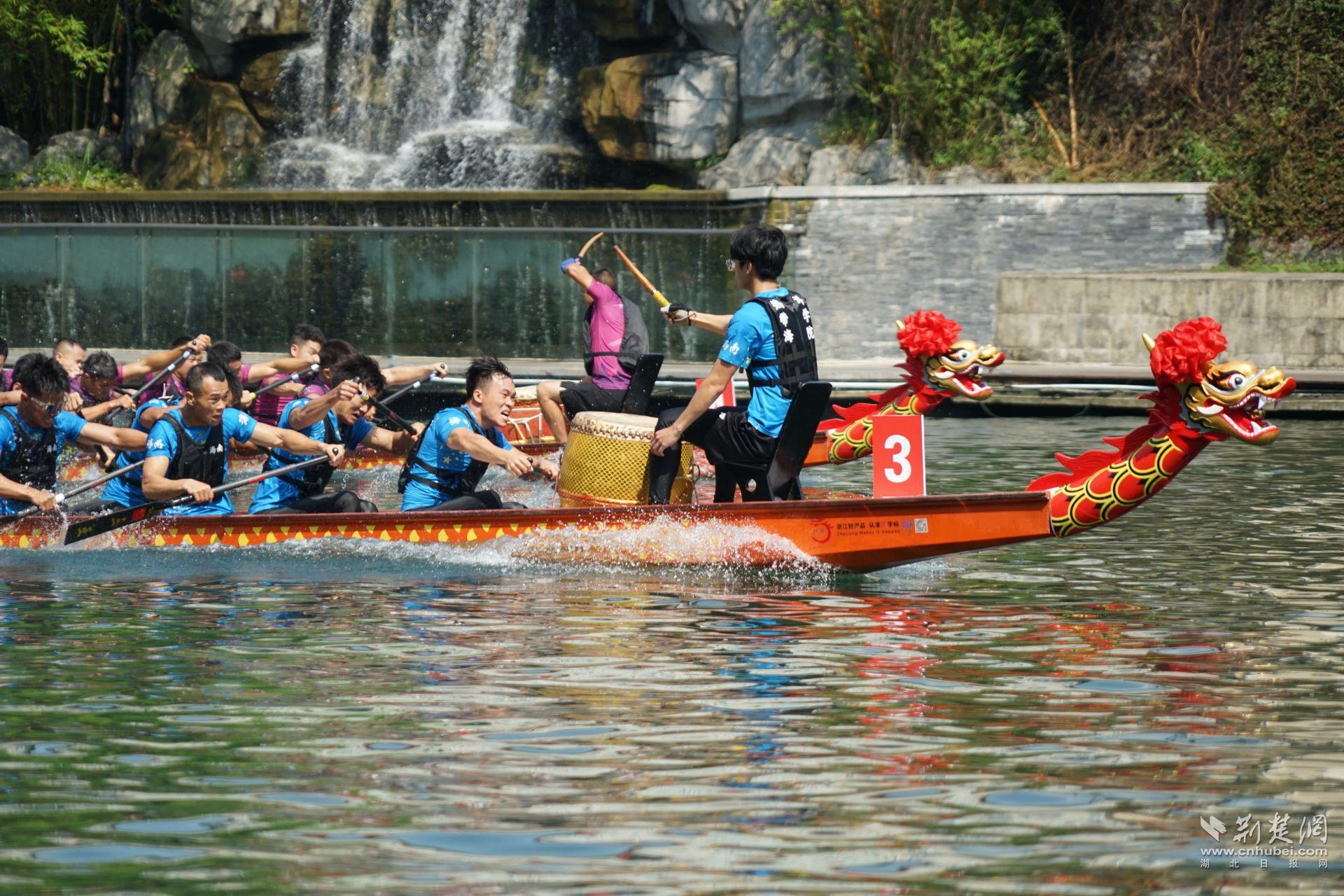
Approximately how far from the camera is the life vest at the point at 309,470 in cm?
1109

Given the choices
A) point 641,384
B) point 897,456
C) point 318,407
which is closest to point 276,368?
point 641,384

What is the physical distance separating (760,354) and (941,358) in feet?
12.0

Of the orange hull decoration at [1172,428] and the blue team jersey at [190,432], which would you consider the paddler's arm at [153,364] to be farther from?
the orange hull decoration at [1172,428]

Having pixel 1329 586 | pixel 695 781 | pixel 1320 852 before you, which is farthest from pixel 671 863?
pixel 1329 586

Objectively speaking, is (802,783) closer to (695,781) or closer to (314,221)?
(695,781)

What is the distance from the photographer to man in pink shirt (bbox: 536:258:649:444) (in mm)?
14422

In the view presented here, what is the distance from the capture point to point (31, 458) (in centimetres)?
1119

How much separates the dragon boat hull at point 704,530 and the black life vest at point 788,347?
0.68 metres

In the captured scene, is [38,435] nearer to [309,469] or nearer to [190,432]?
[190,432]

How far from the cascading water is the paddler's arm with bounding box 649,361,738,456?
2091 cm

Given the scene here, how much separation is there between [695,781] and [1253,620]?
3990 millimetres

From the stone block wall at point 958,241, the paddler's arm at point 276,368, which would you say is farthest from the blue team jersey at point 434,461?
the stone block wall at point 958,241

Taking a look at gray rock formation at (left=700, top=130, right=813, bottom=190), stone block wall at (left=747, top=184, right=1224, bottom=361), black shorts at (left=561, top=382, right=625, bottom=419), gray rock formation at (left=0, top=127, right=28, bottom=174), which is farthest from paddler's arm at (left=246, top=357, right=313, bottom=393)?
gray rock formation at (left=0, top=127, right=28, bottom=174)

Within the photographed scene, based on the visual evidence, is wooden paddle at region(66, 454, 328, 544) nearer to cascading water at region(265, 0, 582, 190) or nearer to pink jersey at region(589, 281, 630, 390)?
pink jersey at region(589, 281, 630, 390)
